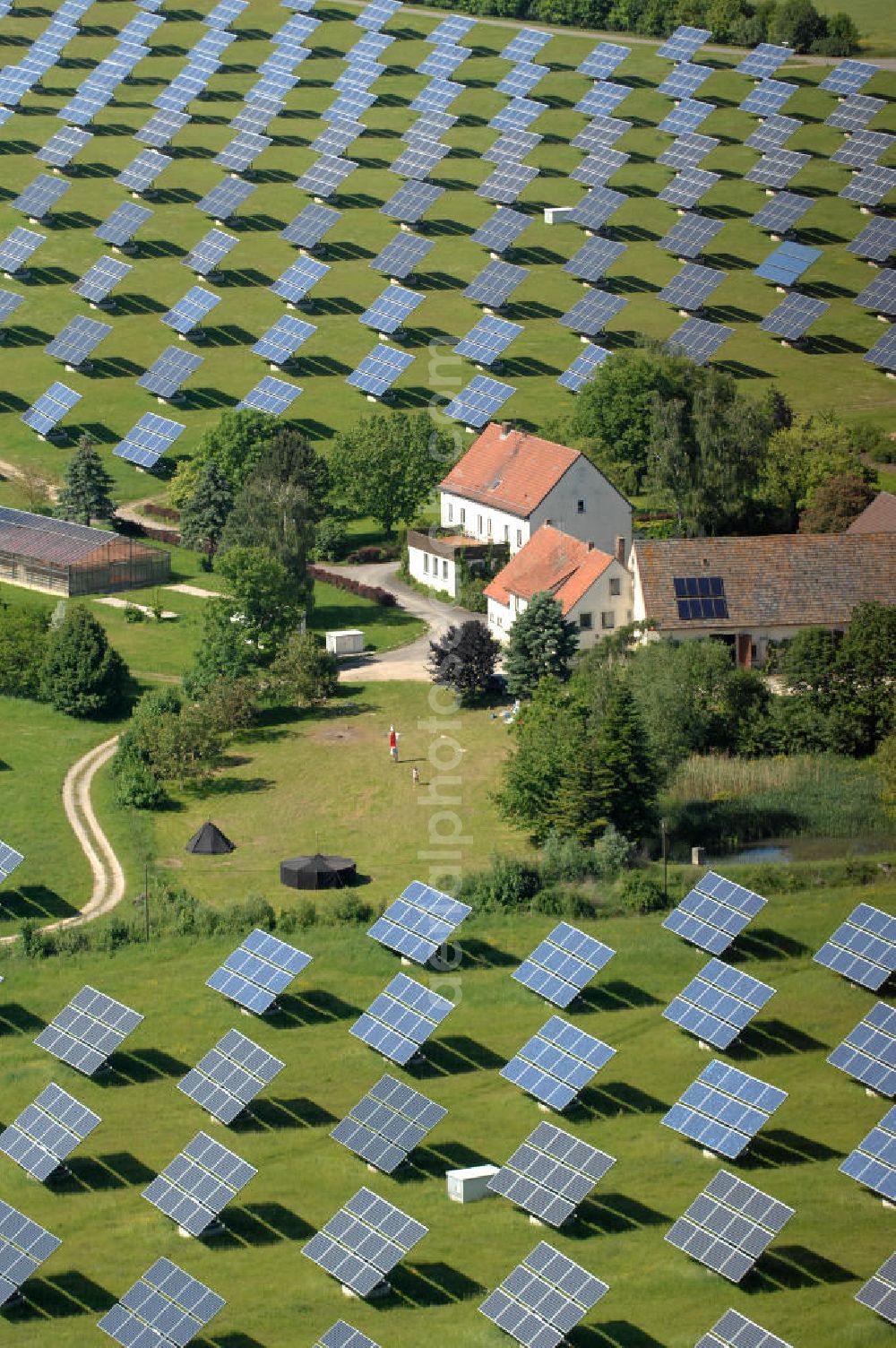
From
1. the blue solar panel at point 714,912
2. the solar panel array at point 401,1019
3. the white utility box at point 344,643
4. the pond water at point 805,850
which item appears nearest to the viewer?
the solar panel array at point 401,1019

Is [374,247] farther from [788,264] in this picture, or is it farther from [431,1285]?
[431,1285]

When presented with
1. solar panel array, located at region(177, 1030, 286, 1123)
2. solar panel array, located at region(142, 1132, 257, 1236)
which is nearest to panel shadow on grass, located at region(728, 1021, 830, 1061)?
solar panel array, located at region(177, 1030, 286, 1123)

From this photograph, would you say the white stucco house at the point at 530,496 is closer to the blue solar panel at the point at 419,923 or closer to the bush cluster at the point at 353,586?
the bush cluster at the point at 353,586

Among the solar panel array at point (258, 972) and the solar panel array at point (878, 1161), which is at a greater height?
the solar panel array at point (878, 1161)

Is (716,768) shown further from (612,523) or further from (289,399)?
(289,399)

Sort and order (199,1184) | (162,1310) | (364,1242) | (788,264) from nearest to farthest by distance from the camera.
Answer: (162,1310)
(364,1242)
(199,1184)
(788,264)

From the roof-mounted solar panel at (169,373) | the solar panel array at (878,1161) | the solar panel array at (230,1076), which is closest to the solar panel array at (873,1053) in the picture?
the solar panel array at (878,1161)

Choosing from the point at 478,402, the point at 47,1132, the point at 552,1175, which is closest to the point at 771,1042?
the point at 552,1175
